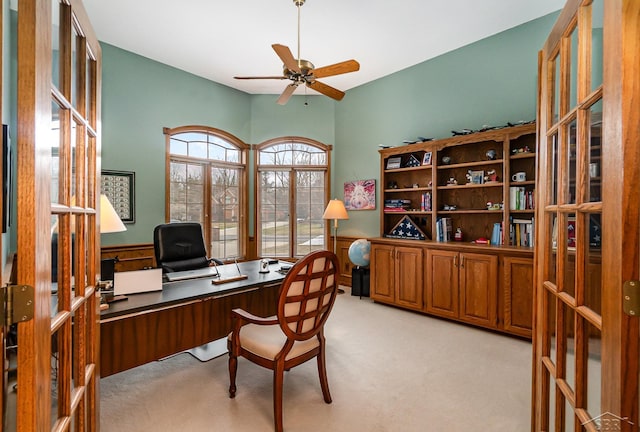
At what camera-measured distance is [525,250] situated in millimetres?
3070

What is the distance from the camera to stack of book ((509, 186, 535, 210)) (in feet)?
11.0

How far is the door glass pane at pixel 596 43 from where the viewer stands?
934mm

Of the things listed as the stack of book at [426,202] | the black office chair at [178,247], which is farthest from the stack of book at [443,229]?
the black office chair at [178,247]

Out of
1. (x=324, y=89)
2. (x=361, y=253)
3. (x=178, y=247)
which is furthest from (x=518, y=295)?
(x=178, y=247)

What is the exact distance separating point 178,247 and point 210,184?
199cm

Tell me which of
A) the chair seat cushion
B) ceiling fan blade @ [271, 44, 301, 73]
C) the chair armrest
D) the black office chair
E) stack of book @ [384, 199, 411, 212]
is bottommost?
the chair seat cushion

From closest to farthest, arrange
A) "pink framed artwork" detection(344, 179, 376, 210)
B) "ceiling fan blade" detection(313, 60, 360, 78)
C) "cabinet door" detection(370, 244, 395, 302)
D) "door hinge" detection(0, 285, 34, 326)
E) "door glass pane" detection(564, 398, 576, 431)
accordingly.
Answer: "door hinge" detection(0, 285, 34, 326) < "door glass pane" detection(564, 398, 576, 431) < "ceiling fan blade" detection(313, 60, 360, 78) < "cabinet door" detection(370, 244, 395, 302) < "pink framed artwork" detection(344, 179, 376, 210)

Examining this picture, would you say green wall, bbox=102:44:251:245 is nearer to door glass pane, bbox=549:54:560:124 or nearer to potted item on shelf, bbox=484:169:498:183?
potted item on shelf, bbox=484:169:498:183

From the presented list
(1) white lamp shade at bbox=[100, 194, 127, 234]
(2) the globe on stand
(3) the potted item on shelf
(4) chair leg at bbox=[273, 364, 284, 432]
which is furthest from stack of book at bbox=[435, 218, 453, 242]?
(1) white lamp shade at bbox=[100, 194, 127, 234]

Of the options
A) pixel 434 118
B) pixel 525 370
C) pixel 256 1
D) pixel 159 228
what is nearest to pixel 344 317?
pixel 525 370

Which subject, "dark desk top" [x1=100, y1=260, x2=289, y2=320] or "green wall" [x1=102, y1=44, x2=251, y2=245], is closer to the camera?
"dark desk top" [x1=100, y1=260, x2=289, y2=320]

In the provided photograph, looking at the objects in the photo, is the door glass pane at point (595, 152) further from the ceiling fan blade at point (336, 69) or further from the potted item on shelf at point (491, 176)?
the potted item on shelf at point (491, 176)

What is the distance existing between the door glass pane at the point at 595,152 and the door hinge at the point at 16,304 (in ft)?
4.89

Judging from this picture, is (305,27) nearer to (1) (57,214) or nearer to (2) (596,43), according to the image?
(2) (596,43)
